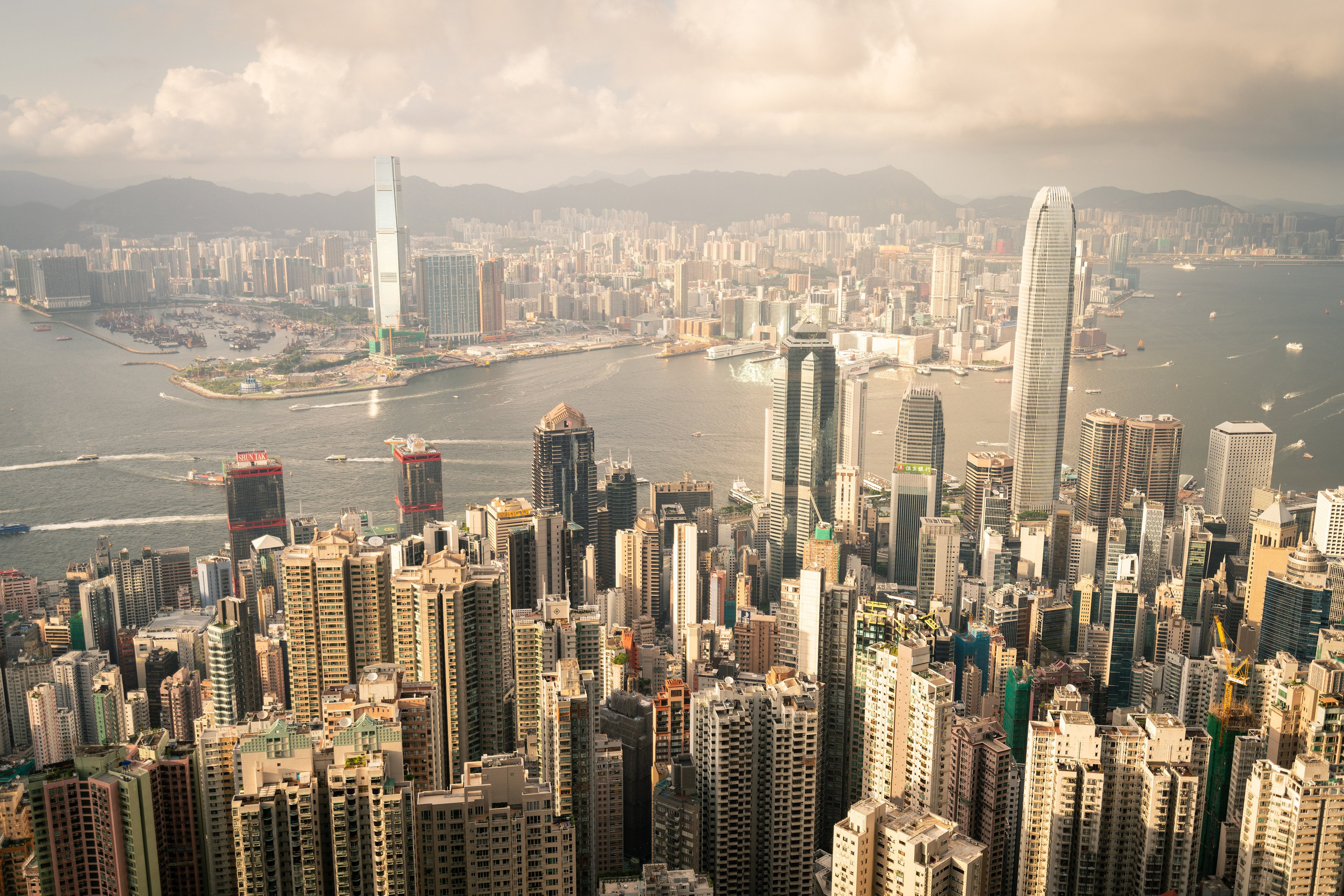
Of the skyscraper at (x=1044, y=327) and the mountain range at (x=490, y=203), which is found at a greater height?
the mountain range at (x=490, y=203)

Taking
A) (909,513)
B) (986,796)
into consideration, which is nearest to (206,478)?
(909,513)

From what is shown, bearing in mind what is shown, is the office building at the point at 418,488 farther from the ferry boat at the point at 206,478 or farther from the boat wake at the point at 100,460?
the boat wake at the point at 100,460

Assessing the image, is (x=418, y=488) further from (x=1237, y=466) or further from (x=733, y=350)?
(x=1237, y=466)

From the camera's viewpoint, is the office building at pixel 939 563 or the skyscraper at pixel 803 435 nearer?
the office building at pixel 939 563

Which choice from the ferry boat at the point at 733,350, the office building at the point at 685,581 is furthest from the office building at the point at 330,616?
the ferry boat at the point at 733,350

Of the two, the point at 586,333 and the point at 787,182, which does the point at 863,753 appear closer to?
the point at 787,182

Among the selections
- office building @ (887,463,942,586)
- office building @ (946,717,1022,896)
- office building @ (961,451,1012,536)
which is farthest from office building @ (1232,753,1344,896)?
office building @ (961,451,1012,536)
